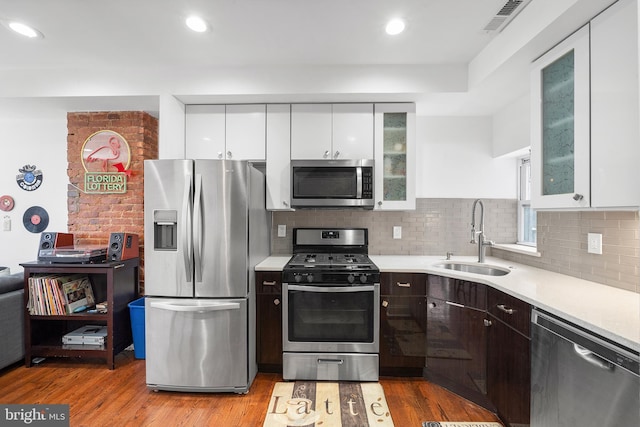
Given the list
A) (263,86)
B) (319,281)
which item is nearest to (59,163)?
(263,86)

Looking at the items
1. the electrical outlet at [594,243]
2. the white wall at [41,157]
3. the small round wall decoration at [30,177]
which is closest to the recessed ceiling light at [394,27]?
the electrical outlet at [594,243]

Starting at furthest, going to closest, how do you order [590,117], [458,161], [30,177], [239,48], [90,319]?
[30,177] → [458,161] → [90,319] → [239,48] → [590,117]

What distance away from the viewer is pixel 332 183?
2.55 m

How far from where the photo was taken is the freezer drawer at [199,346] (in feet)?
7.01

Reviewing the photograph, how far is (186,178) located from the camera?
2.11 meters

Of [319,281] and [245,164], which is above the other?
[245,164]

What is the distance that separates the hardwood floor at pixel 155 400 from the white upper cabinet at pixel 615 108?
156cm

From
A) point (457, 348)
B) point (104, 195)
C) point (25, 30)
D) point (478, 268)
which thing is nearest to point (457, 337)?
point (457, 348)

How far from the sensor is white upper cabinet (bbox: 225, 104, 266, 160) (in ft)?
8.79

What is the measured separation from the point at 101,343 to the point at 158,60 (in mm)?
A: 2423

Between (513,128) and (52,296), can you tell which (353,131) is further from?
(52,296)

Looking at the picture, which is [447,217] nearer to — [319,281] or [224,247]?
[319,281]

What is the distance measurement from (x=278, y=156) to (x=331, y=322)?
148cm

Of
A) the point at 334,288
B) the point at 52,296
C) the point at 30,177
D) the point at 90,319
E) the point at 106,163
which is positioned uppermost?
the point at 106,163
